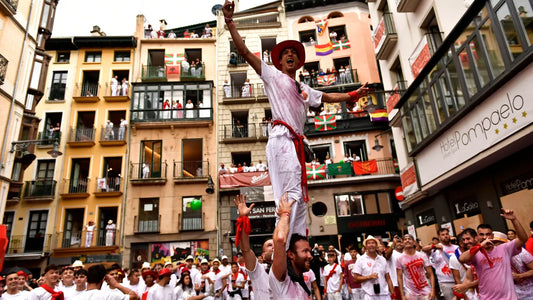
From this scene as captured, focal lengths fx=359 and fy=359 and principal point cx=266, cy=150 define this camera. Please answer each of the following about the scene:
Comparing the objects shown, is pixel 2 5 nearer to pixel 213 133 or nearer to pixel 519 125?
pixel 213 133

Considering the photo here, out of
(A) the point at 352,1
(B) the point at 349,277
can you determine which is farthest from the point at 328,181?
(A) the point at 352,1

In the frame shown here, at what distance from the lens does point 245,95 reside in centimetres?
2944

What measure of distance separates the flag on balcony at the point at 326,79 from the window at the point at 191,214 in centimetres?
1302

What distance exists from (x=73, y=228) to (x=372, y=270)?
25.1 m

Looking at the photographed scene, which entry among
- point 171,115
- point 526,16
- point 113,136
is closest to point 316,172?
point 171,115

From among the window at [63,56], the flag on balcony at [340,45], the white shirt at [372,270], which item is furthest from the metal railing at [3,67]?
the flag on balcony at [340,45]

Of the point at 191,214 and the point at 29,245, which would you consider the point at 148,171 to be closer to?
the point at 191,214

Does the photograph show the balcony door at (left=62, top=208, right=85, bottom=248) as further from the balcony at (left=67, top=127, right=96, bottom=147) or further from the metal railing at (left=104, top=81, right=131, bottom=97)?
the metal railing at (left=104, top=81, right=131, bottom=97)

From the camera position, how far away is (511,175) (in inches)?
420

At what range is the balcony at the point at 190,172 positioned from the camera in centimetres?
2658

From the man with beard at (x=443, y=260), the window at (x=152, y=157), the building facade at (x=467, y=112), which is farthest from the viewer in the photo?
the window at (x=152, y=157)

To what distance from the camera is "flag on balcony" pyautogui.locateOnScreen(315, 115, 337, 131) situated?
26203 millimetres

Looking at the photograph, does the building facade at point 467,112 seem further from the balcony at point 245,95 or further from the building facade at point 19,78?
the building facade at point 19,78

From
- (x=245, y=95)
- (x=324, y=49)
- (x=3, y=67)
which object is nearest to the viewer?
(x=3, y=67)
